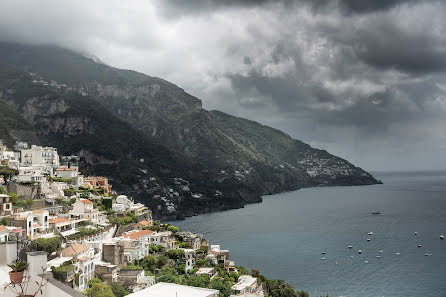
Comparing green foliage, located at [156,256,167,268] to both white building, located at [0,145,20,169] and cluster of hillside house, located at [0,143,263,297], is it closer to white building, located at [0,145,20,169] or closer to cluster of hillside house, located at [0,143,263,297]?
cluster of hillside house, located at [0,143,263,297]

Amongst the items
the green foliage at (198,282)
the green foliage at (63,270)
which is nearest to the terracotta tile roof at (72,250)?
the green foliage at (63,270)

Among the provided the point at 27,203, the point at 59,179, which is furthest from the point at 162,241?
the point at 59,179

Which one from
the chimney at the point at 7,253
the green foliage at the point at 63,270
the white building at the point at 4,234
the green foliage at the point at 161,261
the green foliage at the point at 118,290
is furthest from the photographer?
the green foliage at the point at 161,261

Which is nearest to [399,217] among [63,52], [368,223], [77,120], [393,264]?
[368,223]

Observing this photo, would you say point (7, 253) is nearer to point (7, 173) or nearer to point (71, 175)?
point (7, 173)

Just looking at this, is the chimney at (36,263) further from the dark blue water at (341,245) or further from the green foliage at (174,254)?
the dark blue water at (341,245)

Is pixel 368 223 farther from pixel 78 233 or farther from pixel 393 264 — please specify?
pixel 78 233
